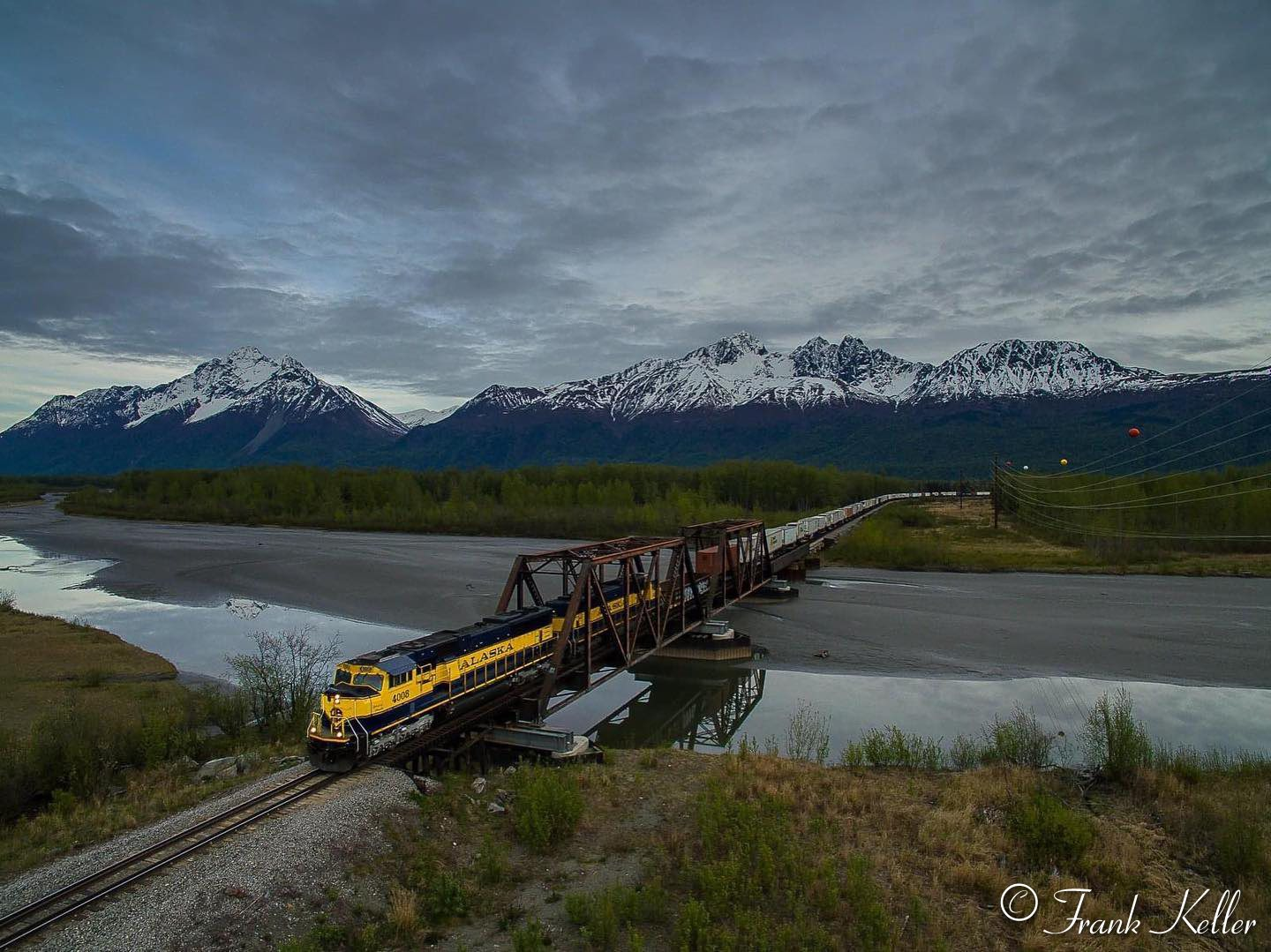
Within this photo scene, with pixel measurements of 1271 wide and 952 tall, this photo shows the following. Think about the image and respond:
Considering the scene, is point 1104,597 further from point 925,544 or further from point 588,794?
point 588,794

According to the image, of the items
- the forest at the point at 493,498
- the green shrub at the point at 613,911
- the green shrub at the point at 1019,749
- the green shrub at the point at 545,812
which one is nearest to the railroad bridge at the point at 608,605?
the green shrub at the point at 545,812

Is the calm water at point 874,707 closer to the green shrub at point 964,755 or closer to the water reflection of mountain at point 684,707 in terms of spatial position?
the water reflection of mountain at point 684,707

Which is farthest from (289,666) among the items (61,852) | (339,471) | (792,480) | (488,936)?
(339,471)

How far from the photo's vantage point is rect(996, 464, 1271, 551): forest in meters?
63.9

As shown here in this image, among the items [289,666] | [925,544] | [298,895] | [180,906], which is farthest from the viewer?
[925,544]

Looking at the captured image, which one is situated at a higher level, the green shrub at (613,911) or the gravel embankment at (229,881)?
the gravel embankment at (229,881)

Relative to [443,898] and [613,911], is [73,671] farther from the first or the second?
[613,911]

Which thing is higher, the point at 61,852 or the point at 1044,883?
the point at 61,852

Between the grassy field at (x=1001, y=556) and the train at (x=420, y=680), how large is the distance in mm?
47720

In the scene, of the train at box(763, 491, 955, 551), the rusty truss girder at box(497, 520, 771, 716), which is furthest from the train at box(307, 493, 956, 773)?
the train at box(763, 491, 955, 551)

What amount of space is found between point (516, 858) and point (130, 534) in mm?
118906

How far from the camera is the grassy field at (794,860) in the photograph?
11164 mm

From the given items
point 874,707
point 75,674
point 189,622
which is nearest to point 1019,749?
point 874,707

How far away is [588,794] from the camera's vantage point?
17125 mm
